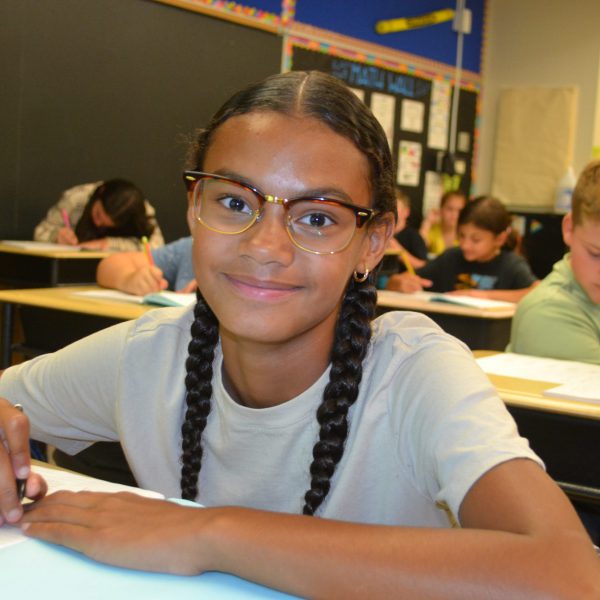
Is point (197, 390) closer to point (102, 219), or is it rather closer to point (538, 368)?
point (538, 368)

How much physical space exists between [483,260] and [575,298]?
225 cm

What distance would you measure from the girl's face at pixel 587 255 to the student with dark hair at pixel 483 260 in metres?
2.05

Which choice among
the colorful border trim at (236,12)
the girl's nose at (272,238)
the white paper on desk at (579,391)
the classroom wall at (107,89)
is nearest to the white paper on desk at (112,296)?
the white paper on desk at (579,391)

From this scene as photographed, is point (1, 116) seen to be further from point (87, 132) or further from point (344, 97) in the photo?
point (344, 97)

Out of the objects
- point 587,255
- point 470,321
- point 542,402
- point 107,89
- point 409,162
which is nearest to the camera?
point 542,402

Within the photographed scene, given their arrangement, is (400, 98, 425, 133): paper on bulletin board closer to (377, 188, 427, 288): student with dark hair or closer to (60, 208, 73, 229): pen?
(377, 188, 427, 288): student with dark hair

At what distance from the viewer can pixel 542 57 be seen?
757 centimetres

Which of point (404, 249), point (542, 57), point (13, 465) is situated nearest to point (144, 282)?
point (13, 465)

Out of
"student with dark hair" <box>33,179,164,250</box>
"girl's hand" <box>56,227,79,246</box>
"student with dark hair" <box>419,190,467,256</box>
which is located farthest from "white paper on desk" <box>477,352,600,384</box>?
"student with dark hair" <box>419,190,467,256</box>

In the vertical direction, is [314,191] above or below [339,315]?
above

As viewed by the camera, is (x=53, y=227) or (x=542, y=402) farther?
(x=53, y=227)

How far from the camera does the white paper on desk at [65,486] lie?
866 mm

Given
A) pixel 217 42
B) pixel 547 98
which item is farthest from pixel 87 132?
pixel 547 98

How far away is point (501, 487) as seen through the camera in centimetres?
85
